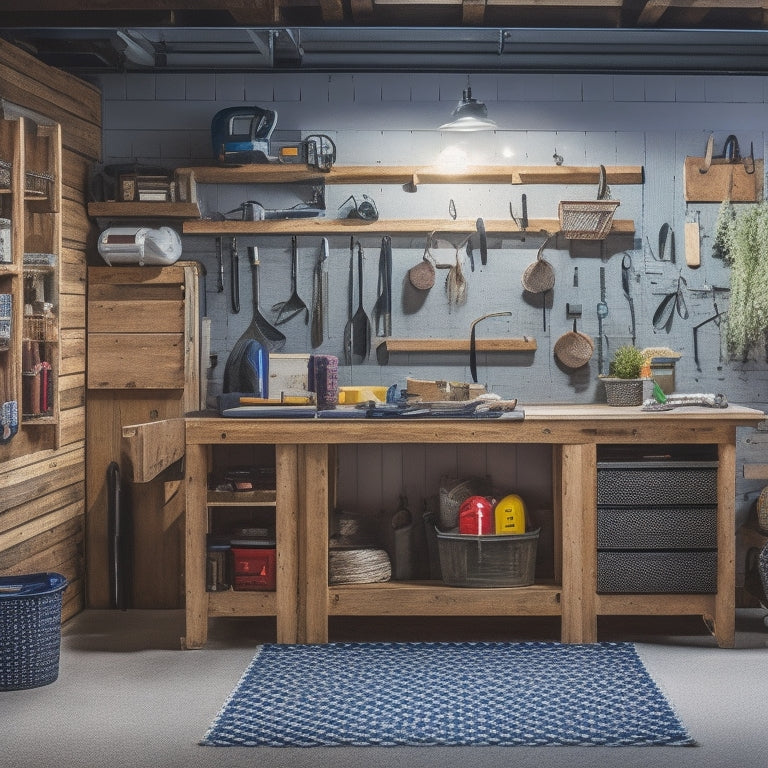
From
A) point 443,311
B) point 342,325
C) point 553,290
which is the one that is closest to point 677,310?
point 553,290

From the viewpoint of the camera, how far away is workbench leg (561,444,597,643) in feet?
15.9

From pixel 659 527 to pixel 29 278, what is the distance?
305 centimetres

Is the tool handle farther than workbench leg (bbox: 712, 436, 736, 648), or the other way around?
the tool handle

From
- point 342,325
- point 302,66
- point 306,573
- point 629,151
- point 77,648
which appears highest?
point 302,66

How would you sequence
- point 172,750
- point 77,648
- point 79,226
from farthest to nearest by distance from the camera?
point 79,226, point 77,648, point 172,750

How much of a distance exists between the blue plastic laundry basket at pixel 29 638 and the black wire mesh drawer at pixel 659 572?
239cm

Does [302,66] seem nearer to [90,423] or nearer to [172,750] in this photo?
[90,423]

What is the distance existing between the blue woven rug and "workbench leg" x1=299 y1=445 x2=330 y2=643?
0.12 m

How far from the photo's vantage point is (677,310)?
5.66 metres

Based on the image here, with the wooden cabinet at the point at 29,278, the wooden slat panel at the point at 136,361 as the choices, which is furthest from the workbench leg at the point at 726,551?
the wooden cabinet at the point at 29,278

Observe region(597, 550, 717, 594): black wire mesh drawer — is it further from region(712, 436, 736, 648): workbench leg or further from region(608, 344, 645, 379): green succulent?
region(608, 344, 645, 379): green succulent

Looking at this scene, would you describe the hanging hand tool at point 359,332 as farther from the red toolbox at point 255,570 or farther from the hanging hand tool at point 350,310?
the red toolbox at point 255,570

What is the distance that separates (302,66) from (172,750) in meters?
3.59

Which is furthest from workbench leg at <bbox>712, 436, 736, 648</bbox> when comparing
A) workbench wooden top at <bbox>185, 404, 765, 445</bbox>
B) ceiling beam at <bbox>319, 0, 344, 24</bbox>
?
ceiling beam at <bbox>319, 0, 344, 24</bbox>
